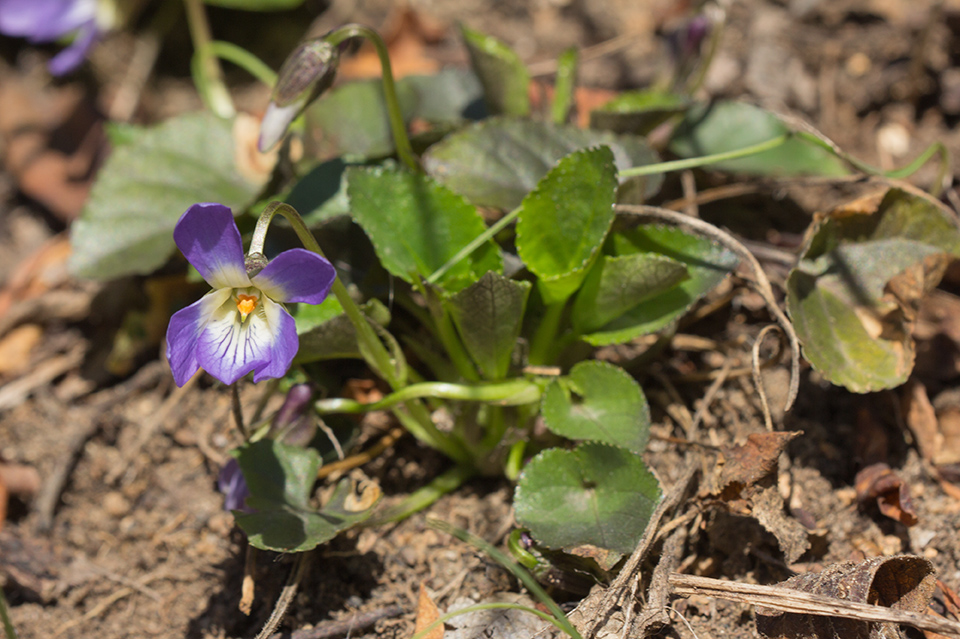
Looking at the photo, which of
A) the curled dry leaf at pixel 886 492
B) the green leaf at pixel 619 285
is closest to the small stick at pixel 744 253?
the green leaf at pixel 619 285

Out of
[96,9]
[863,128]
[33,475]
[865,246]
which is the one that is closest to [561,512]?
[865,246]

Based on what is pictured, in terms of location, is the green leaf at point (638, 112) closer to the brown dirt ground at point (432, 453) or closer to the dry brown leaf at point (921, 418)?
the brown dirt ground at point (432, 453)

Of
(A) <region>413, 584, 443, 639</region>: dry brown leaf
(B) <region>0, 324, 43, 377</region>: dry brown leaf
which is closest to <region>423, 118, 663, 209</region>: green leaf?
→ (A) <region>413, 584, 443, 639</region>: dry brown leaf

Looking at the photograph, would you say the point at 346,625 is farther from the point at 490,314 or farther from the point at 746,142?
the point at 746,142

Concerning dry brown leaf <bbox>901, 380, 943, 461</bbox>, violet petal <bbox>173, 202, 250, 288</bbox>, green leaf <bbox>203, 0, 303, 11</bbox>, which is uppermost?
violet petal <bbox>173, 202, 250, 288</bbox>

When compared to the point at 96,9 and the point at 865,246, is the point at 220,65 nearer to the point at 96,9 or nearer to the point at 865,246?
the point at 96,9

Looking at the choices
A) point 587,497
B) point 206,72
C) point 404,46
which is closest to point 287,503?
point 587,497

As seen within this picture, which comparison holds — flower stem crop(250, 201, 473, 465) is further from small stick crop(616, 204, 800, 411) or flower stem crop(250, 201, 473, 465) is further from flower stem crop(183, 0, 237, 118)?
flower stem crop(183, 0, 237, 118)
